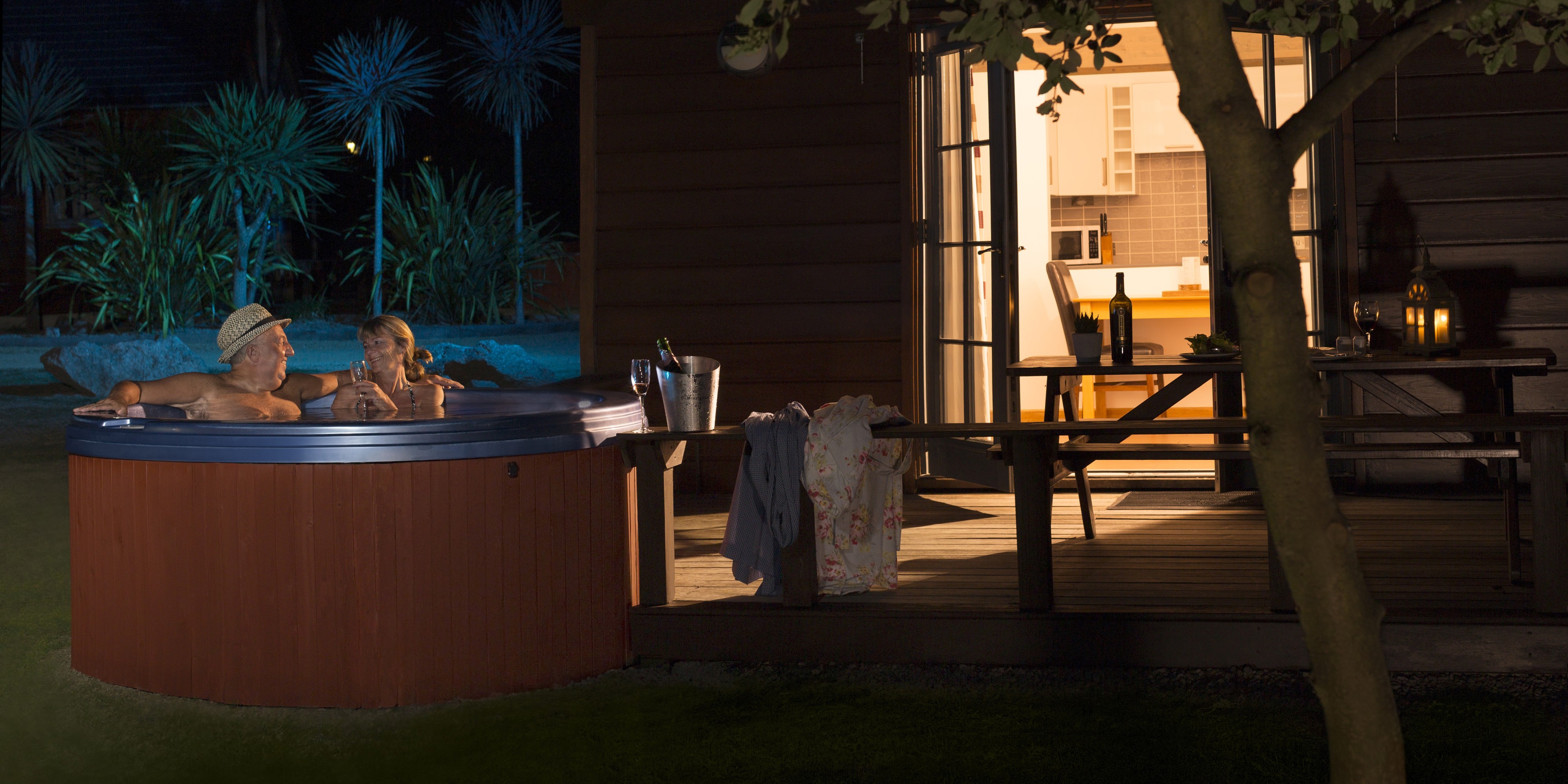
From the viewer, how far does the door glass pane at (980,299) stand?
5.72m

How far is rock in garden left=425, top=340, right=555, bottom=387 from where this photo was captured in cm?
1296

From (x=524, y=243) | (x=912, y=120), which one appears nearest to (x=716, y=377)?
(x=912, y=120)

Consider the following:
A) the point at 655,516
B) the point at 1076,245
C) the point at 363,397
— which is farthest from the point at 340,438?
the point at 1076,245

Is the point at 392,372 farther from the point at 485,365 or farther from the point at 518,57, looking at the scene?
the point at 518,57

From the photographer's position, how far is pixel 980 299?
18.9 ft

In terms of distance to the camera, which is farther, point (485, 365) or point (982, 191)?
point (485, 365)

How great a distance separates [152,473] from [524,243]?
1563 centimetres

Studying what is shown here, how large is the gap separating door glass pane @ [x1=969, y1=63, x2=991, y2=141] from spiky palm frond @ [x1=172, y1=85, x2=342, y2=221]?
45.1 feet

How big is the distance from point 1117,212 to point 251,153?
13.3 metres

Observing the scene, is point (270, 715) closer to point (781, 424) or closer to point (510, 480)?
point (510, 480)

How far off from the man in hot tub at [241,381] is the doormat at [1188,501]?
3.21 meters

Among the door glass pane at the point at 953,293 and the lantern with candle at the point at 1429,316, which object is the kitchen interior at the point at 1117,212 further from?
the lantern with candle at the point at 1429,316

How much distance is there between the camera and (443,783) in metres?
2.87

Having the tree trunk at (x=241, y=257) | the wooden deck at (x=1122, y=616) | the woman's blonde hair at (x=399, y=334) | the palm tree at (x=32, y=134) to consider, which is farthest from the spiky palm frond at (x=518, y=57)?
the wooden deck at (x=1122, y=616)
